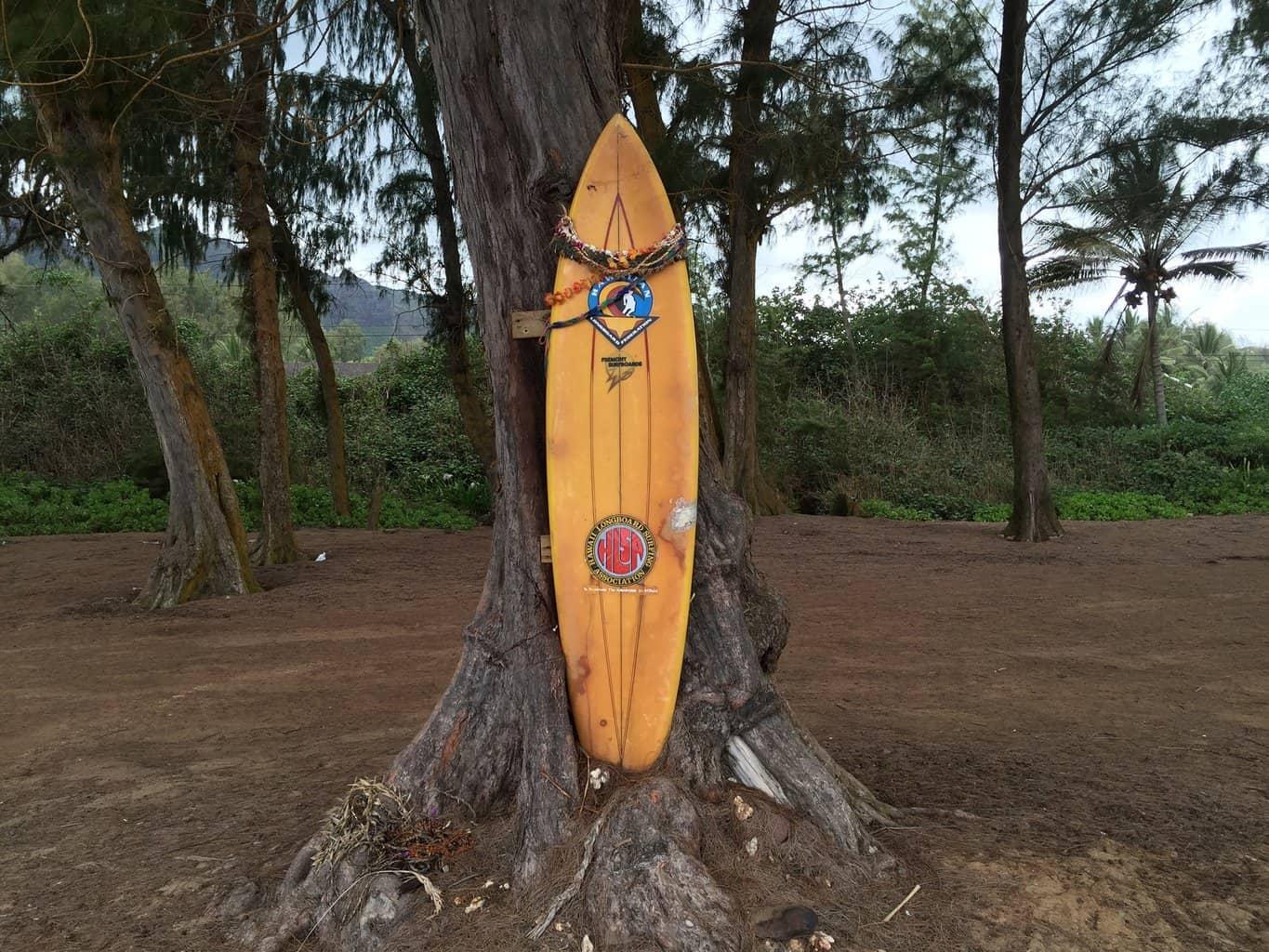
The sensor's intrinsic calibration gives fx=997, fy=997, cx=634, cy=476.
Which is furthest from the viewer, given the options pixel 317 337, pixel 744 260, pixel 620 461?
pixel 317 337

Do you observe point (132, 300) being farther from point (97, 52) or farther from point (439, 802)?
point (439, 802)

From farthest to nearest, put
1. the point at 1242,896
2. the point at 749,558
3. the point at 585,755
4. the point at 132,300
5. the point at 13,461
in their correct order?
the point at 13,461 < the point at 132,300 < the point at 749,558 < the point at 585,755 < the point at 1242,896

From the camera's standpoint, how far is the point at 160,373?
26.5 ft

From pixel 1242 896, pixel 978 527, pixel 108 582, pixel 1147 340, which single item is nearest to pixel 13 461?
pixel 108 582

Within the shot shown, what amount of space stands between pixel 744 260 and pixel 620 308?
29.6 feet

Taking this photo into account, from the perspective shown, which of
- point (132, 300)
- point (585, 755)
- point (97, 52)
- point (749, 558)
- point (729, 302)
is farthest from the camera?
point (729, 302)

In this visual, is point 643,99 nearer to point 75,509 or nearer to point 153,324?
point 153,324

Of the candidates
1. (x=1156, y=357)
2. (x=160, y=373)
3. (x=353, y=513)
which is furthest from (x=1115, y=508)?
(x=160, y=373)

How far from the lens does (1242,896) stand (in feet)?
8.46

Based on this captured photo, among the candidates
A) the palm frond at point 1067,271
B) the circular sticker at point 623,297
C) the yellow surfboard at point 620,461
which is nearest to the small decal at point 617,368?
the yellow surfboard at point 620,461

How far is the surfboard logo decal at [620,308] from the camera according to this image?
296 cm

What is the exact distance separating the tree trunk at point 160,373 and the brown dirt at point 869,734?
1.48ft

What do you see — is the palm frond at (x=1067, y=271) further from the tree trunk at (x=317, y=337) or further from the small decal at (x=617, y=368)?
the small decal at (x=617, y=368)

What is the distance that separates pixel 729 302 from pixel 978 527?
426 centimetres
